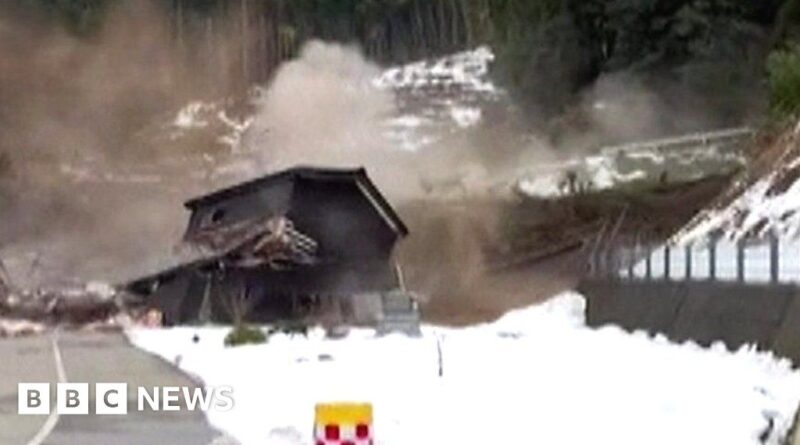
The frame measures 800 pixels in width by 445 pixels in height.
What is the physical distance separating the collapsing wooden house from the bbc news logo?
29.9 meters

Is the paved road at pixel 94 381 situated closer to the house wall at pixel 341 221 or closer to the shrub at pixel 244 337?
the shrub at pixel 244 337

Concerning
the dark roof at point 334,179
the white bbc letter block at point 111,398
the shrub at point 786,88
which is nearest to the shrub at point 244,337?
the white bbc letter block at point 111,398

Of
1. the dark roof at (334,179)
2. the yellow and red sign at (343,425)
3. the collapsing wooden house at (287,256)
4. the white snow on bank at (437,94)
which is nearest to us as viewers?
the yellow and red sign at (343,425)

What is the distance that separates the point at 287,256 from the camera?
5797 cm

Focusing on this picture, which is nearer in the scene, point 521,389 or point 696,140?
point 521,389

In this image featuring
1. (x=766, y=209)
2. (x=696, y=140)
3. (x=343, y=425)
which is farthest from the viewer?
(x=696, y=140)

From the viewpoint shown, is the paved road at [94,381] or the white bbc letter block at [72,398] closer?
the paved road at [94,381]

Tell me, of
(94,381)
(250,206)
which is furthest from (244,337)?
(250,206)

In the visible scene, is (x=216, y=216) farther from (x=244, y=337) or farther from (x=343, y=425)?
(x=343, y=425)

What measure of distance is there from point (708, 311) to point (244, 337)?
13.0m

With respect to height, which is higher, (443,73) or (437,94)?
(443,73)

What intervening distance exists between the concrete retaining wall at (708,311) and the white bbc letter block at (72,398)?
8623 millimetres

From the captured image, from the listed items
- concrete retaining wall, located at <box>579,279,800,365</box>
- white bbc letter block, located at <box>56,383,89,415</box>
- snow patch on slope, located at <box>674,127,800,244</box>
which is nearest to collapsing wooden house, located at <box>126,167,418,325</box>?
snow patch on slope, located at <box>674,127,800,244</box>

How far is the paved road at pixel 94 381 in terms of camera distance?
57.2 ft
